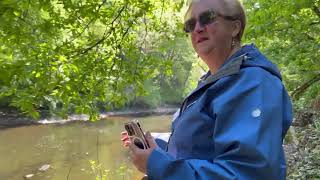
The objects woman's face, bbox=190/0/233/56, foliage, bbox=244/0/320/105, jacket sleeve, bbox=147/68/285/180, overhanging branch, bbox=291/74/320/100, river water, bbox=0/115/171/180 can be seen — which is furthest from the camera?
river water, bbox=0/115/171/180

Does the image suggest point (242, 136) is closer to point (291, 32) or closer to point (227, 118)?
point (227, 118)

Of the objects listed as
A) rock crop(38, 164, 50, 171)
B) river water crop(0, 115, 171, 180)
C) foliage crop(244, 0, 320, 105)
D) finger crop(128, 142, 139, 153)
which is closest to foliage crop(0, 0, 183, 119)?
finger crop(128, 142, 139, 153)

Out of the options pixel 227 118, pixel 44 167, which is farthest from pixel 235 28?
pixel 44 167

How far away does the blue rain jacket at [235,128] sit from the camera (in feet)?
3.92

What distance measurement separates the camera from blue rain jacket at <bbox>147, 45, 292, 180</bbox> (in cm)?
120

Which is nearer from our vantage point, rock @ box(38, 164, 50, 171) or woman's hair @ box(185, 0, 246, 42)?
woman's hair @ box(185, 0, 246, 42)

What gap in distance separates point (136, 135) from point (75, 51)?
2.06 metres

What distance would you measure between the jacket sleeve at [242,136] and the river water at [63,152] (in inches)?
368

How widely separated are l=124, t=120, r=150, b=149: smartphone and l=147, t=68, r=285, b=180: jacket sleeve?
0.09 metres

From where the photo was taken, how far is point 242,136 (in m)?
1.20

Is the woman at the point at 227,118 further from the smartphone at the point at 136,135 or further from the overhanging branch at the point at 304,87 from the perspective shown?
the overhanging branch at the point at 304,87

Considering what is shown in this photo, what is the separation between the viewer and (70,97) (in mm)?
3324

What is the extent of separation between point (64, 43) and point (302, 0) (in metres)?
4.38

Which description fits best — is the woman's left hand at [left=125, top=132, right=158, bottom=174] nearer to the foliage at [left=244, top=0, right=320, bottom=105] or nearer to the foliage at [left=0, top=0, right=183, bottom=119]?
the foliage at [left=0, top=0, right=183, bottom=119]
